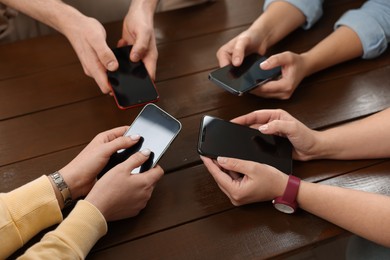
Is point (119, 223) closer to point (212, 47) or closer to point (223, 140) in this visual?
point (223, 140)

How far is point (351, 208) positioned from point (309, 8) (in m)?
0.70

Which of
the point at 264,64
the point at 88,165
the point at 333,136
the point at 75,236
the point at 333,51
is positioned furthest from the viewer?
the point at 333,51

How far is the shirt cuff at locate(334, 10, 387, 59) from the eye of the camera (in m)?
1.22

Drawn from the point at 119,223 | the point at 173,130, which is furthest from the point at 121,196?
the point at 173,130

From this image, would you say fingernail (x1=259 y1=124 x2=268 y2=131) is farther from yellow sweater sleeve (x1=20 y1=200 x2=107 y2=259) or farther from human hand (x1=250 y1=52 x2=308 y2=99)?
yellow sweater sleeve (x1=20 y1=200 x2=107 y2=259)

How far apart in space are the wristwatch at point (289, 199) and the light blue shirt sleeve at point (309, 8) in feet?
2.04

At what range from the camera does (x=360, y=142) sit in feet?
3.23

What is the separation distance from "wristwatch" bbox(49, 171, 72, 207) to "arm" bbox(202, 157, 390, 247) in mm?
309

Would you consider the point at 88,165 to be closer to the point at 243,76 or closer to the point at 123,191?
the point at 123,191

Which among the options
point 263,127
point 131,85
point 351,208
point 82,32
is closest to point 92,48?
point 82,32

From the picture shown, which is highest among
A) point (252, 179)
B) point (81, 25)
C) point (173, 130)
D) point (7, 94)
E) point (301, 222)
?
point (81, 25)

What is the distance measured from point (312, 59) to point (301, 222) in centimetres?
51

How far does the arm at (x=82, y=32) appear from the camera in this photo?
110cm

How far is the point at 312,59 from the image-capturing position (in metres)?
1.18
